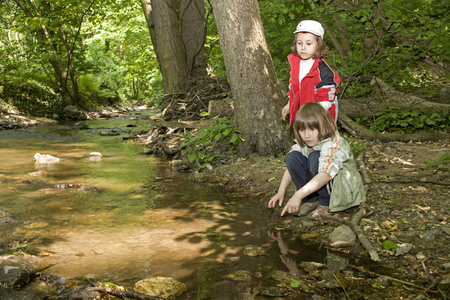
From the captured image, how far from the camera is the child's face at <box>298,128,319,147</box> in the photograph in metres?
3.13

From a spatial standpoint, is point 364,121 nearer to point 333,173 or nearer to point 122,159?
point 333,173

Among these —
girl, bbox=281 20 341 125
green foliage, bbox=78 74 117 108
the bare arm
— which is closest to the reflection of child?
the bare arm

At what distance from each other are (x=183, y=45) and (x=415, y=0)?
5918 mm

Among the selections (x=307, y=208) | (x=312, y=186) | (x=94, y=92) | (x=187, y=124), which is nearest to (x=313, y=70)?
(x=312, y=186)

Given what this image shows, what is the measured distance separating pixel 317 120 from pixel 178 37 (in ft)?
25.1

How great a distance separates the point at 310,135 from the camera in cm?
315

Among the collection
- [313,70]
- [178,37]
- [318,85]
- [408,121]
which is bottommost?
[408,121]

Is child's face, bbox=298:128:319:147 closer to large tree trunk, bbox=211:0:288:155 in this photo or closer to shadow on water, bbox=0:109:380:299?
shadow on water, bbox=0:109:380:299

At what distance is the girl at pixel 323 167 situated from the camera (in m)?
3.00

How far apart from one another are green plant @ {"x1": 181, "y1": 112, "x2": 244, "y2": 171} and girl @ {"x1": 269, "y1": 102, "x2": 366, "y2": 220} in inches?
79.0

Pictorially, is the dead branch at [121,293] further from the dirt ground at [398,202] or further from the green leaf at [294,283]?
the dirt ground at [398,202]

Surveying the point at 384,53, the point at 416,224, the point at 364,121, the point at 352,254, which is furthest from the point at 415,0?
the point at 352,254

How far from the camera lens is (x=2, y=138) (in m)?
9.44

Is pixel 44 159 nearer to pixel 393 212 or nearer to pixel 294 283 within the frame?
pixel 294 283
